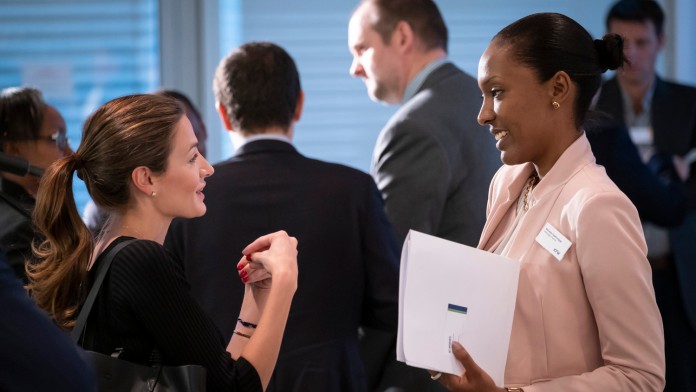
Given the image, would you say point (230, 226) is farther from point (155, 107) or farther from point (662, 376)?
point (662, 376)

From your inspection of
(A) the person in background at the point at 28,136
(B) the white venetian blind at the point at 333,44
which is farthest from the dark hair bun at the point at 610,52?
(B) the white venetian blind at the point at 333,44

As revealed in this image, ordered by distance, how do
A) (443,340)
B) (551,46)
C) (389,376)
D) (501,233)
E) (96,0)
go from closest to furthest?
1. (443,340)
2. (551,46)
3. (501,233)
4. (389,376)
5. (96,0)

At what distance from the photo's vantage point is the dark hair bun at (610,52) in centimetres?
185

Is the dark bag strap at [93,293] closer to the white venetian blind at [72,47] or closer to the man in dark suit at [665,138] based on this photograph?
the man in dark suit at [665,138]

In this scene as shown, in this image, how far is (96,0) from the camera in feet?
16.7

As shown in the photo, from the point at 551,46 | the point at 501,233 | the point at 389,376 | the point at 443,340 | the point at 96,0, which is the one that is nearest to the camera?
the point at 443,340

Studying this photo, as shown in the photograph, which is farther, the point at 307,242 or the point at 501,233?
the point at 307,242

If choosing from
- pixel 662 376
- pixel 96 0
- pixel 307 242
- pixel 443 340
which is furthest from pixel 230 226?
pixel 96 0

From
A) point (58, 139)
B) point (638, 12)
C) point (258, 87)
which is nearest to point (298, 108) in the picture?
point (258, 87)

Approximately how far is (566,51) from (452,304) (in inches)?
20.8

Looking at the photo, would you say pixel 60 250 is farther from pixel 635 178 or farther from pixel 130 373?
pixel 635 178

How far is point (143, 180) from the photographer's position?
201 centimetres

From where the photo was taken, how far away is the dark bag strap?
1752mm

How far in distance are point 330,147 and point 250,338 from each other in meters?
3.17
